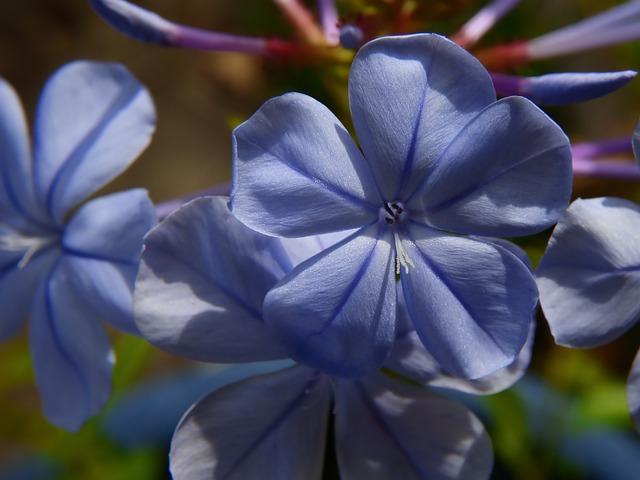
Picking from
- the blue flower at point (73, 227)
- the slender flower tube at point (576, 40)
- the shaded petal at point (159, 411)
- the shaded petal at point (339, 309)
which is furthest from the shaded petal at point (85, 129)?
the shaded petal at point (159, 411)

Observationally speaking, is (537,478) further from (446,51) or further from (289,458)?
(446,51)

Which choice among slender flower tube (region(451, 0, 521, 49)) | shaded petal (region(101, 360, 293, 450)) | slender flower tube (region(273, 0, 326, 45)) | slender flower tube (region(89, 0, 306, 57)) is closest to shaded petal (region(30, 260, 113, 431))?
slender flower tube (region(89, 0, 306, 57))

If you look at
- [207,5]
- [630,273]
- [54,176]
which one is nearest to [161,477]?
[54,176]

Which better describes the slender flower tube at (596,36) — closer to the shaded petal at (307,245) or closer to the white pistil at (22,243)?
the shaded petal at (307,245)

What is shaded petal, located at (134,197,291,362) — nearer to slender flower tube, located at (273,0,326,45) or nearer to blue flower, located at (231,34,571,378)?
blue flower, located at (231,34,571,378)

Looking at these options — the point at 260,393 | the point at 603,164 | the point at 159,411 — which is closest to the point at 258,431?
the point at 260,393

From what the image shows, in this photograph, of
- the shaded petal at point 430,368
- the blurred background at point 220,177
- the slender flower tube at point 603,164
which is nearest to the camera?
the shaded petal at point 430,368

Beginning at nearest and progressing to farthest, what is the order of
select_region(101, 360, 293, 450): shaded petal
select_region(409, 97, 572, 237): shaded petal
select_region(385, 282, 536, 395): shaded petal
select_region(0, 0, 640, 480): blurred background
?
select_region(409, 97, 572, 237): shaded petal < select_region(385, 282, 536, 395): shaded petal < select_region(0, 0, 640, 480): blurred background < select_region(101, 360, 293, 450): shaded petal
